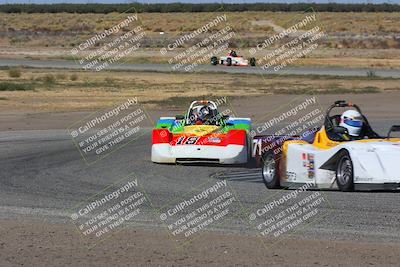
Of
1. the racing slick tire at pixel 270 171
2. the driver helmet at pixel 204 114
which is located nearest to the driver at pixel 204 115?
the driver helmet at pixel 204 114

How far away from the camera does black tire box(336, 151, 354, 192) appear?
1566 centimetres

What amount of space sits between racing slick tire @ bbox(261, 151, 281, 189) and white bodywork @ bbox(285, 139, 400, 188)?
0.21 m

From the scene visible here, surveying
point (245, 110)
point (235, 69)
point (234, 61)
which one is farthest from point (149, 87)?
point (234, 61)

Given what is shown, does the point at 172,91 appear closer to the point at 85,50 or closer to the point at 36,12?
the point at 85,50

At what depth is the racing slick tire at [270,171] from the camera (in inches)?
680

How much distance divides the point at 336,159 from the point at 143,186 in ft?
10.3

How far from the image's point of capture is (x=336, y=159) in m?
16.1

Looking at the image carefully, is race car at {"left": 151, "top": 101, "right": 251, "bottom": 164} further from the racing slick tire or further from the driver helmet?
the racing slick tire

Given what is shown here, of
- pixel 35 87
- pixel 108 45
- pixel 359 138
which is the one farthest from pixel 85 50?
pixel 359 138

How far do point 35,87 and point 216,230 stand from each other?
111 feet

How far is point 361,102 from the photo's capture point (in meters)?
39.6

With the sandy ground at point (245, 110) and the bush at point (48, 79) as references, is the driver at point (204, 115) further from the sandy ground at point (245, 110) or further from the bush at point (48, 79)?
the bush at point (48, 79)

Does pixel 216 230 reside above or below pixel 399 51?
above

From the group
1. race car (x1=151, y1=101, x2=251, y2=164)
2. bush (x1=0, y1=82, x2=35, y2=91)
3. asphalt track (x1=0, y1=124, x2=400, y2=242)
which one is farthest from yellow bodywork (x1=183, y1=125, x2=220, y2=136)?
bush (x1=0, y1=82, x2=35, y2=91)
